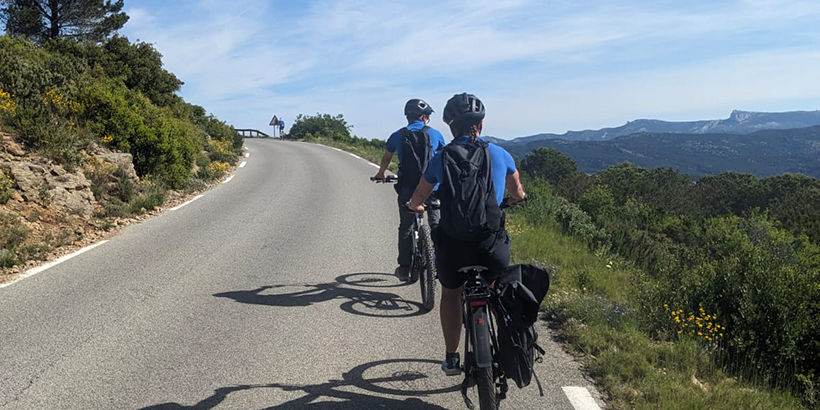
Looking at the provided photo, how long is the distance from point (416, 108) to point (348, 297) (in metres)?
2.16

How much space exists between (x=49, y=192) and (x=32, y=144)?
5.34 ft

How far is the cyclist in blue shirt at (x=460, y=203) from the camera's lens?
321cm

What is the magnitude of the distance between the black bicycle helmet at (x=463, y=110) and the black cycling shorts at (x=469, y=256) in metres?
0.67

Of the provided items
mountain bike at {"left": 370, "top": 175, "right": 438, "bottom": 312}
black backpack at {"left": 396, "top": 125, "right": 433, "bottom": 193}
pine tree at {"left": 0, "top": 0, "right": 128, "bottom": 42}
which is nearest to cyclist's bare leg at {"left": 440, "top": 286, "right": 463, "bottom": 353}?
mountain bike at {"left": 370, "top": 175, "right": 438, "bottom": 312}

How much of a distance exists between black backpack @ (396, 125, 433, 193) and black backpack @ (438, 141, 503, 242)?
2511 mm

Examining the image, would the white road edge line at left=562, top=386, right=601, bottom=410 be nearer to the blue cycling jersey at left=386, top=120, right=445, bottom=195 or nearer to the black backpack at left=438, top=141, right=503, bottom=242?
the black backpack at left=438, top=141, right=503, bottom=242

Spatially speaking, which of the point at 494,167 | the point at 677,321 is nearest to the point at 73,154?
the point at 494,167

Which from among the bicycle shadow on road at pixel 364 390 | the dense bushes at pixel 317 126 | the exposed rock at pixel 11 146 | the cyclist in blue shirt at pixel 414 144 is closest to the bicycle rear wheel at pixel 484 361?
the bicycle shadow on road at pixel 364 390

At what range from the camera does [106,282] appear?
674 cm

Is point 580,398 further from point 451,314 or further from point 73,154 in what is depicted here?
point 73,154

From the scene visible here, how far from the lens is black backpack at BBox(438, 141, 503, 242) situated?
124 inches

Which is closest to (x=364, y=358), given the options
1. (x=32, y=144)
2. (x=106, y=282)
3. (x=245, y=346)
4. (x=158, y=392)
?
(x=245, y=346)

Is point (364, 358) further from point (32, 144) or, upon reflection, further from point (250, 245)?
point (32, 144)

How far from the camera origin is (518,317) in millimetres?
3145
